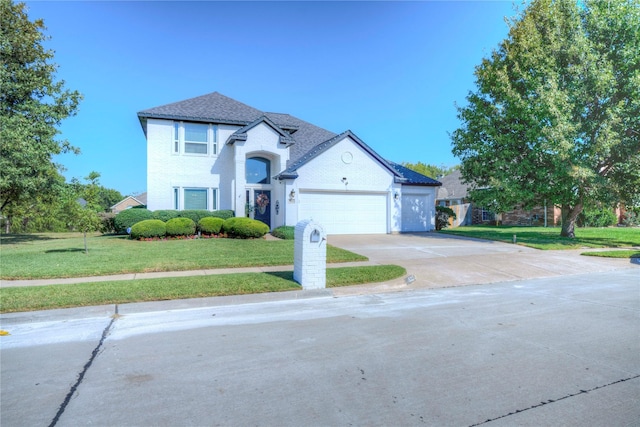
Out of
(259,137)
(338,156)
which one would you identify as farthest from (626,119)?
(259,137)

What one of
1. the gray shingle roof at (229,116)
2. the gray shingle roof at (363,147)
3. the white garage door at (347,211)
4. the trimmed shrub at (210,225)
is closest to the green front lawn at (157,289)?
the trimmed shrub at (210,225)

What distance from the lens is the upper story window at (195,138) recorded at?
19281 mm

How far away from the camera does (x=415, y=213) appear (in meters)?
21.2

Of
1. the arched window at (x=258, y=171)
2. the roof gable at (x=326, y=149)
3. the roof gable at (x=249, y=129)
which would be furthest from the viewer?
the arched window at (x=258, y=171)

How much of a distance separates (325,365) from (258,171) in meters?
17.3

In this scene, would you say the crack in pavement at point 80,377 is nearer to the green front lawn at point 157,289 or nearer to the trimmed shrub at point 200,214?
the green front lawn at point 157,289

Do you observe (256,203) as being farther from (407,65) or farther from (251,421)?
(251,421)

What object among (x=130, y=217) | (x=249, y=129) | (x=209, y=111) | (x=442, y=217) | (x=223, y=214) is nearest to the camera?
(x=130, y=217)

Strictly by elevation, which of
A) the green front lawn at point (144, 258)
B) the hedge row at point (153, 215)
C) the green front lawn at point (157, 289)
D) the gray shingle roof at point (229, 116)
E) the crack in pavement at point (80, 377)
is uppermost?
the gray shingle roof at point (229, 116)

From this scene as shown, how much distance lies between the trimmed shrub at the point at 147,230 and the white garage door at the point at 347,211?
667 cm

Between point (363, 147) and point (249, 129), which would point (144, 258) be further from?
point (363, 147)

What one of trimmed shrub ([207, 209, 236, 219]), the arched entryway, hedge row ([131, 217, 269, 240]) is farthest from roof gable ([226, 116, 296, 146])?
hedge row ([131, 217, 269, 240])

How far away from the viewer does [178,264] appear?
9.55 metres

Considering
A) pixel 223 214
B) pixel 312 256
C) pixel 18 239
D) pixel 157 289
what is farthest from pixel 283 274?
pixel 18 239
